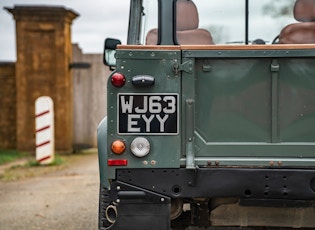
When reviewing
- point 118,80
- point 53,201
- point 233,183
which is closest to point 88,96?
point 53,201

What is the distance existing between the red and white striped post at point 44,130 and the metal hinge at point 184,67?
8553 mm

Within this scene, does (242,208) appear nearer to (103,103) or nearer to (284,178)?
(284,178)

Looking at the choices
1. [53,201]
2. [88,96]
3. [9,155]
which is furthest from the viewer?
[88,96]

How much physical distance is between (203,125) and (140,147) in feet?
1.64

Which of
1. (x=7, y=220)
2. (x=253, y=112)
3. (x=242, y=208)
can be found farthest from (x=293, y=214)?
(x=7, y=220)

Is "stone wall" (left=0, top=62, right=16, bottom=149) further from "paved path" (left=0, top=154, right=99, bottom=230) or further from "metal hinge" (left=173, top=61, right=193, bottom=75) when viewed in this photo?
"metal hinge" (left=173, top=61, right=193, bottom=75)

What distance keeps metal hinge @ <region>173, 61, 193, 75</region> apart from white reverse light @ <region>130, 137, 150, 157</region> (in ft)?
1.82

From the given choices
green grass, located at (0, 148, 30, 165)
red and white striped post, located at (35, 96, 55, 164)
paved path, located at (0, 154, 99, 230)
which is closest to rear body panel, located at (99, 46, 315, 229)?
paved path, located at (0, 154, 99, 230)

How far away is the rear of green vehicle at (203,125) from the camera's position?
4.96 metres

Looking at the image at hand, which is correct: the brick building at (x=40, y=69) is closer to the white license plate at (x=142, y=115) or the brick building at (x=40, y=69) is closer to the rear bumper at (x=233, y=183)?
the white license plate at (x=142, y=115)

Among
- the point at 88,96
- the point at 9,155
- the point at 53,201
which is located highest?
the point at 88,96

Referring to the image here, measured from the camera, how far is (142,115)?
196 inches

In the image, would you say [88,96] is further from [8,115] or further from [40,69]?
[8,115]

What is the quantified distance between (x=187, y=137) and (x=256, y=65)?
2.41 feet
